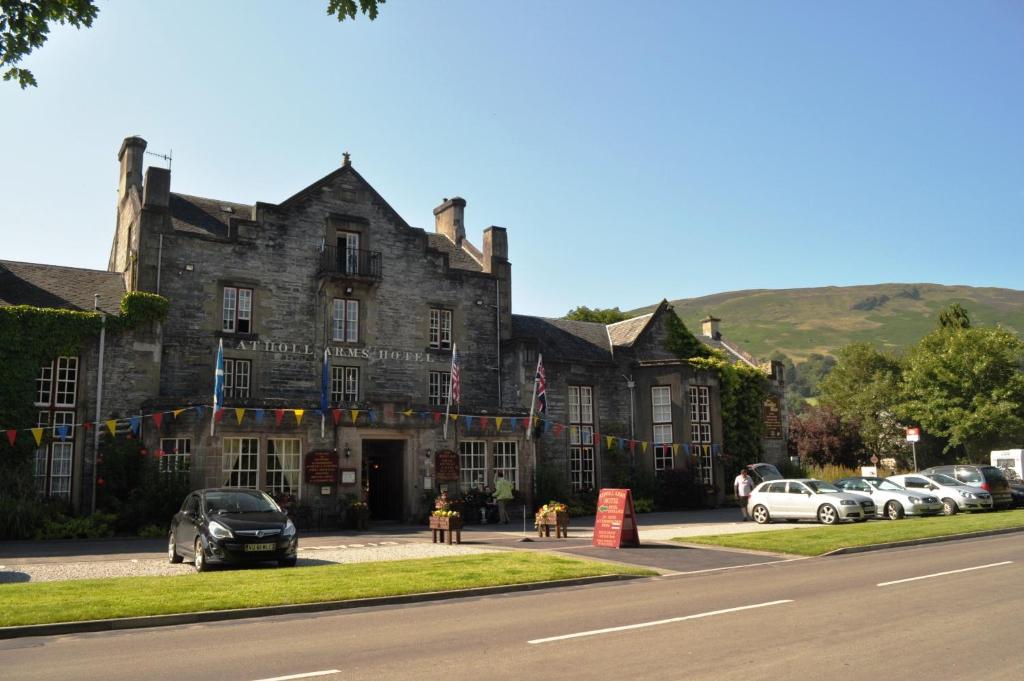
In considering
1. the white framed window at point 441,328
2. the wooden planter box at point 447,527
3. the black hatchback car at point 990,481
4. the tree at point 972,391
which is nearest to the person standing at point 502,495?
the wooden planter box at point 447,527

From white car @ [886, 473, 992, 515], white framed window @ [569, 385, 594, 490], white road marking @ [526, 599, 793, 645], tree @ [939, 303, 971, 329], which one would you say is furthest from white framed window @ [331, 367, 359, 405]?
tree @ [939, 303, 971, 329]

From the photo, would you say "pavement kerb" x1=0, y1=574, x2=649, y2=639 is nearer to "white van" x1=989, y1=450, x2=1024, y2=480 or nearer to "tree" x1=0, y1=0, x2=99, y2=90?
"tree" x1=0, y1=0, x2=99, y2=90

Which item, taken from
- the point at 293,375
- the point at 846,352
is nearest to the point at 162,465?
the point at 293,375

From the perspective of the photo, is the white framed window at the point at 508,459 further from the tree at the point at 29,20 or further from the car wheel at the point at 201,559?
the tree at the point at 29,20

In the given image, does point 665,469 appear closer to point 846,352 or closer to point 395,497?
point 395,497

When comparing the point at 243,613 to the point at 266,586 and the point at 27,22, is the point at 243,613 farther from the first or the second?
the point at 27,22

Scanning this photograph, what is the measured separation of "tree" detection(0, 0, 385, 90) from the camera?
8.38 m

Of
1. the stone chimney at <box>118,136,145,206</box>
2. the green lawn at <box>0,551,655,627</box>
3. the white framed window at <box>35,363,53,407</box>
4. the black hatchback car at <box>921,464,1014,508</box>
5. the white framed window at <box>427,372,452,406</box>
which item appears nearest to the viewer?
the green lawn at <box>0,551,655,627</box>

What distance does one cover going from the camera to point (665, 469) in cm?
3531

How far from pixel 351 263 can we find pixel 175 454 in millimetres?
9775

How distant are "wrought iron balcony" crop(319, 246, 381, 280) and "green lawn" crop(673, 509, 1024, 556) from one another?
53.4 ft

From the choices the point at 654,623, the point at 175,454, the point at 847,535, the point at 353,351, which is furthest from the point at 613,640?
the point at 353,351

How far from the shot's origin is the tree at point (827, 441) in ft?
182

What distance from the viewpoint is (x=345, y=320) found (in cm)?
3053
